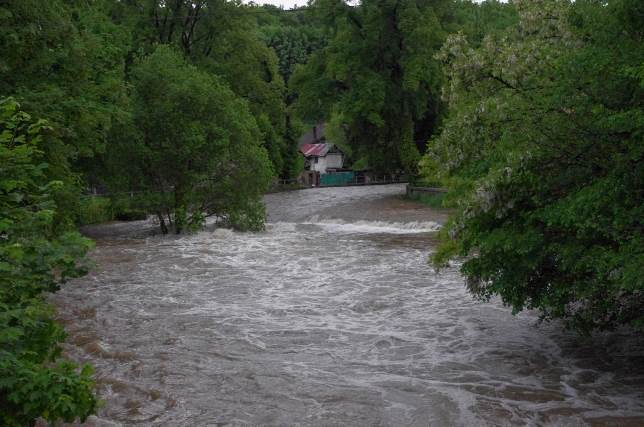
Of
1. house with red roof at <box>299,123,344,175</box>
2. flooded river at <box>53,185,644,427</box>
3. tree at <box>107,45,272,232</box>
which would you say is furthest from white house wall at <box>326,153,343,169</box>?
flooded river at <box>53,185,644,427</box>

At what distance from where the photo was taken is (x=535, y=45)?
32.3ft

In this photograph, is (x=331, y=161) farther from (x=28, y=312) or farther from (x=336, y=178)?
(x=28, y=312)

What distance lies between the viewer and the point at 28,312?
5.35 meters

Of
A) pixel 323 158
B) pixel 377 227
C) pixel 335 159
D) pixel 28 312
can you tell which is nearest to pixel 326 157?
pixel 323 158

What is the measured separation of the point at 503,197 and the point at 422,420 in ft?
10.2

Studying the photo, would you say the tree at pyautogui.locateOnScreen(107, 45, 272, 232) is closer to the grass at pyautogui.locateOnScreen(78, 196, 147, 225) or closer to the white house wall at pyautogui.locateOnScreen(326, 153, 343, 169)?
the grass at pyautogui.locateOnScreen(78, 196, 147, 225)

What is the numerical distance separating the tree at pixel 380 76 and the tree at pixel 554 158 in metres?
32.1

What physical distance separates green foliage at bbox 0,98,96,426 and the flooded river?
300 centimetres

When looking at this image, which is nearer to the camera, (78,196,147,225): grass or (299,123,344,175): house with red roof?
(78,196,147,225): grass

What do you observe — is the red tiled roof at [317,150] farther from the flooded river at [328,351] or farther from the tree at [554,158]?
the tree at [554,158]

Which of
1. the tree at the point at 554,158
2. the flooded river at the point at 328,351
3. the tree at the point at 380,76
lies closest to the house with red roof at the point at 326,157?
the tree at the point at 380,76

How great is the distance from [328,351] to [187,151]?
1830 cm

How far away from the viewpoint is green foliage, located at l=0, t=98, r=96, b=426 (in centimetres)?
496

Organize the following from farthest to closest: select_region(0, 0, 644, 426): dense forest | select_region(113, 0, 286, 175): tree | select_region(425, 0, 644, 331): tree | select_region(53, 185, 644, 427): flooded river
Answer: select_region(113, 0, 286, 175): tree
select_region(53, 185, 644, 427): flooded river
select_region(425, 0, 644, 331): tree
select_region(0, 0, 644, 426): dense forest
